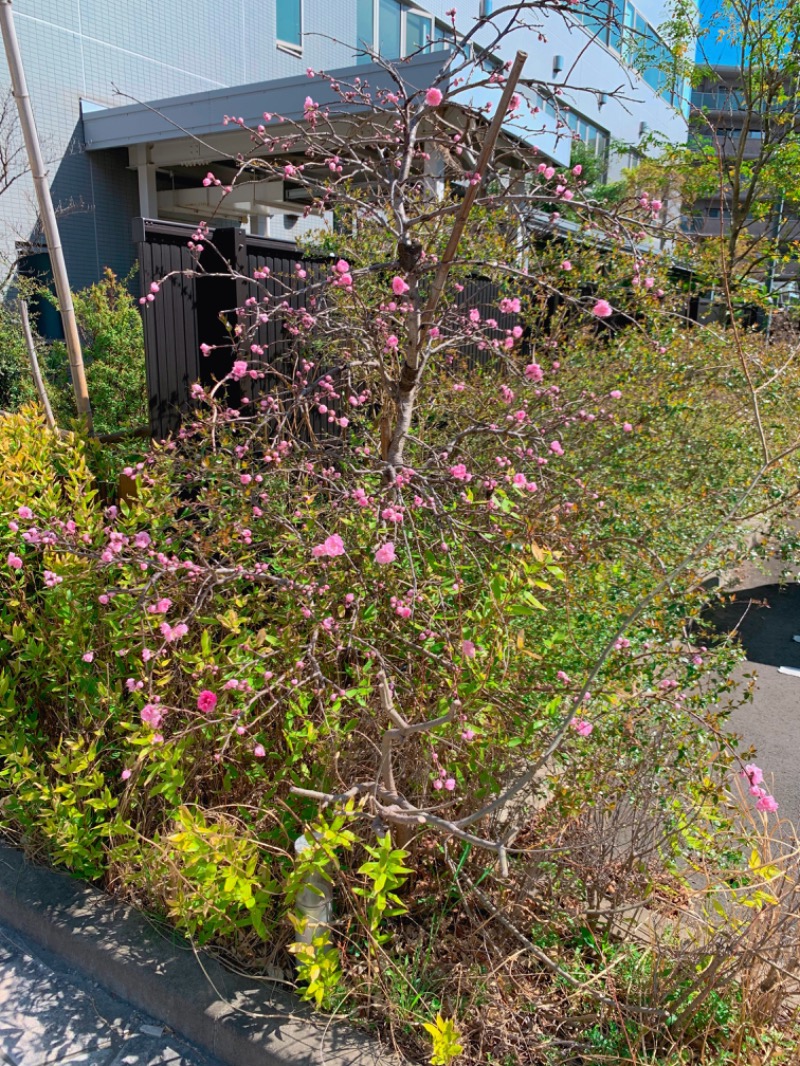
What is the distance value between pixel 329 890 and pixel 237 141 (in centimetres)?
1133

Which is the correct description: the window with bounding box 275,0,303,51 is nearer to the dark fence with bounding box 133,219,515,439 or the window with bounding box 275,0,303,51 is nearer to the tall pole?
the dark fence with bounding box 133,219,515,439

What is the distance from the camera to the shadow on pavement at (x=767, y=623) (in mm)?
4785

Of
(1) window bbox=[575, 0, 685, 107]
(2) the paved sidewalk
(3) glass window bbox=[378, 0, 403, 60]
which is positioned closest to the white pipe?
(2) the paved sidewalk

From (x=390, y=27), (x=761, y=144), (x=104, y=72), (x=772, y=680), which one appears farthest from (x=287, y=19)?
(x=772, y=680)

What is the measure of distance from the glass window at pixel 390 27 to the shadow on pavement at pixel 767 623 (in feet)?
45.9

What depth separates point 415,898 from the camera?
87.7 inches

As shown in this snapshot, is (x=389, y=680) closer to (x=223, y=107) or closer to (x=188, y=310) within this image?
(x=188, y=310)

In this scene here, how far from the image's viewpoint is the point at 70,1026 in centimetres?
210

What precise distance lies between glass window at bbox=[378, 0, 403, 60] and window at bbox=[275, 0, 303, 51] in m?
1.89

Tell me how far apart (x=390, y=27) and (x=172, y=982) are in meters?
17.6

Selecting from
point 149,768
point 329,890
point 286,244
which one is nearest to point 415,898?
point 329,890

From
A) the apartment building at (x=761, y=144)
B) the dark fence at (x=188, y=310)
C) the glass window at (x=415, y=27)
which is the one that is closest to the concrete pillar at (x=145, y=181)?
the glass window at (x=415, y=27)

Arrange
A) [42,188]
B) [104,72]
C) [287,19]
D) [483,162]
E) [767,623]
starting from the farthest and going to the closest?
[287,19] → [104,72] → [767,623] → [42,188] → [483,162]

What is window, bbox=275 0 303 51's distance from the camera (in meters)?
14.0
